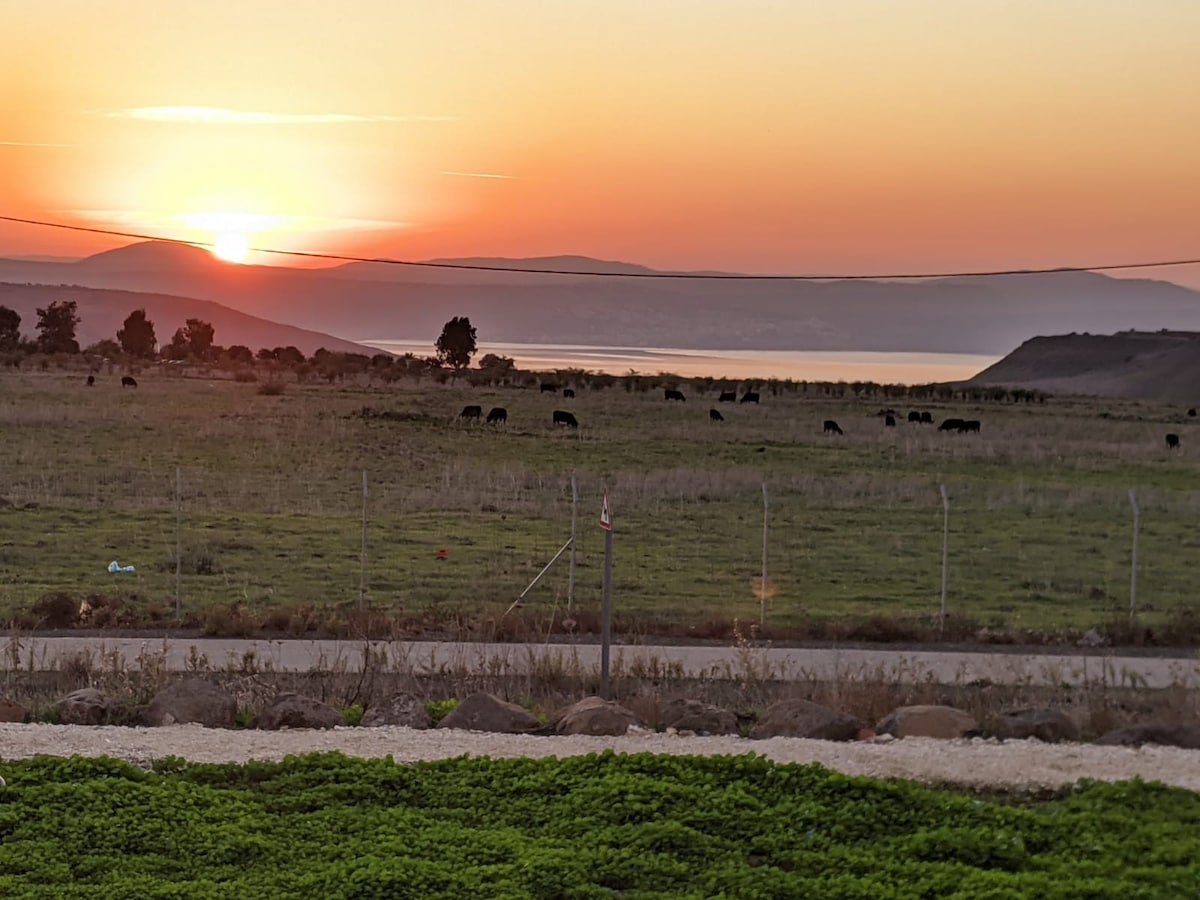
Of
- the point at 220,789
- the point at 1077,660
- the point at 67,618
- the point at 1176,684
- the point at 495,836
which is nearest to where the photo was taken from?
the point at 495,836

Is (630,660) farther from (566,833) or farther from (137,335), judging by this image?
(137,335)

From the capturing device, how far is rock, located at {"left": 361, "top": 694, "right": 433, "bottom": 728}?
10.8 m

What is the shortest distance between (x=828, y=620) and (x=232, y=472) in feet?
64.9

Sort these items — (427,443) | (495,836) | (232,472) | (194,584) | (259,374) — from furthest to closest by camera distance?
(259,374) < (427,443) < (232,472) < (194,584) < (495,836)

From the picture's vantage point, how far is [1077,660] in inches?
654

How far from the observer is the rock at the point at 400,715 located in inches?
424

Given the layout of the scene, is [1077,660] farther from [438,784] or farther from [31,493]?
[31,493]

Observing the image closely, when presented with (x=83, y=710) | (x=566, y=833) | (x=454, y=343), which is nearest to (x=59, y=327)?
(x=454, y=343)

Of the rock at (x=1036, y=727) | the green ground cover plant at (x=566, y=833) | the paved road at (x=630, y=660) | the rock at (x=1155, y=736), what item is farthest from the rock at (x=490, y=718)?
the rock at (x=1155, y=736)

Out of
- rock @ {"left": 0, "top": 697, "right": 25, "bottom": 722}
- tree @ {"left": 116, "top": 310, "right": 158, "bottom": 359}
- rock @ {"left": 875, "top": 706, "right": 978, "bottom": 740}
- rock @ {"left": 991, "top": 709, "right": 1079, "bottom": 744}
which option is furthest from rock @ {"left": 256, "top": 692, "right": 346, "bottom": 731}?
tree @ {"left": 116, "top": 310, "right": 158, "bottom": 359}

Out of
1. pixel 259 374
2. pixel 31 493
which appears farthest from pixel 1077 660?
pixel 259 374

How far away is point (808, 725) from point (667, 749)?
1.25 metres

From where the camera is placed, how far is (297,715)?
10766mm

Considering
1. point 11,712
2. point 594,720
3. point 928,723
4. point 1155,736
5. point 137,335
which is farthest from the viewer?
point 137,335
